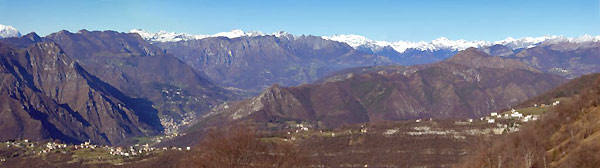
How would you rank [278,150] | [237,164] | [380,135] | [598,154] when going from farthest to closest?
[380,135] < [598,154] < [278,150] < [237,164]

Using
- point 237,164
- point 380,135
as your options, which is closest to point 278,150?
point 237,164

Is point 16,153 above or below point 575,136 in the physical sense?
below

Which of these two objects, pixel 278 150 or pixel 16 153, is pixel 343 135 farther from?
pixel 278 150

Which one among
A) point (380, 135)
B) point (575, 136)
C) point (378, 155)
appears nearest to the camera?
point (575, 136)

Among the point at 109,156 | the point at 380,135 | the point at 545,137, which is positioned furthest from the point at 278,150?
the point at 109,156

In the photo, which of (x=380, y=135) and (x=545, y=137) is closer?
(x=545, y=137)

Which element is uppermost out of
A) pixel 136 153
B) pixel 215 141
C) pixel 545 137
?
pixel 215 141
